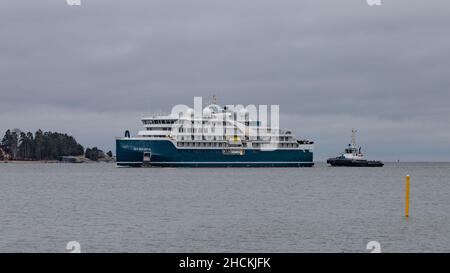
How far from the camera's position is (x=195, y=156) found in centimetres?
13288

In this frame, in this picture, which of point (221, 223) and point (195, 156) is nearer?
point (221, 223)

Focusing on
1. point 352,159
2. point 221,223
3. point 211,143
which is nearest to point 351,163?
point 352,159

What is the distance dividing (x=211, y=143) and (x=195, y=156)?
14.2 feet

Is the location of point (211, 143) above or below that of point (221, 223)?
above

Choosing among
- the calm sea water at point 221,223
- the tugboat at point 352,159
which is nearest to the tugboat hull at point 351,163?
the tugboat at point 352,159

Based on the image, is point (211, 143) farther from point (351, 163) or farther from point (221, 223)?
point (221, 223)

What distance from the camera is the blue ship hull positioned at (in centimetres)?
12700

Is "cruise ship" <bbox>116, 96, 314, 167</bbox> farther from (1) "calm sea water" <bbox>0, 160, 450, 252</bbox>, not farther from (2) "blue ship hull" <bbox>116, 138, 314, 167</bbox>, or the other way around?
(1) "calm sea water" <bbox>0, 160, 450, 252</bbox>

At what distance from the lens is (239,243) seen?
94.0 ft

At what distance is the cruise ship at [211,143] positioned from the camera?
12775cm

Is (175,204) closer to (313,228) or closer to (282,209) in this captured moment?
(282,209)

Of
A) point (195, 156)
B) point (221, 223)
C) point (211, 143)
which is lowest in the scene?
point (221, 223)

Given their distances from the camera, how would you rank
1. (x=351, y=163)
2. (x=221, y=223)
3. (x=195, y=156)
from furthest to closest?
(x=351, y=163) < (x=195, y=156) < (x=221, y=223)
